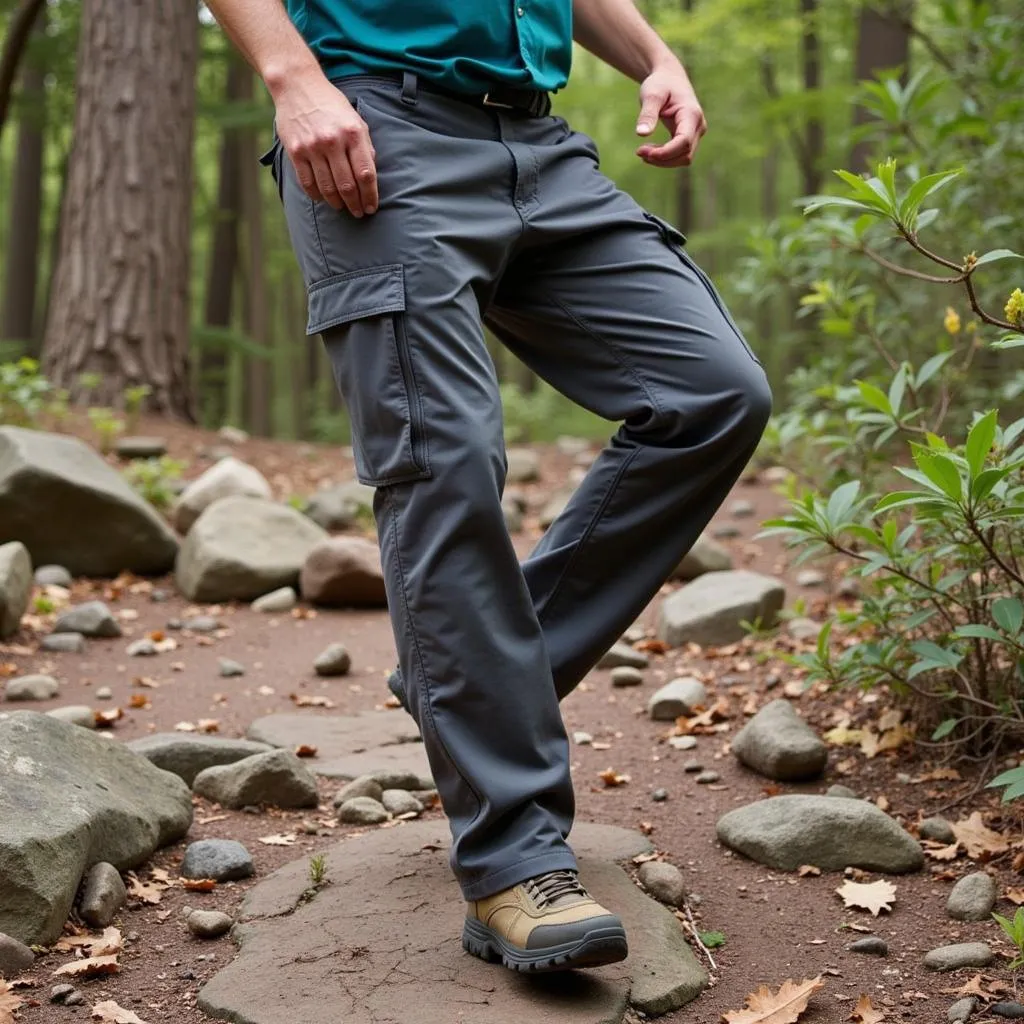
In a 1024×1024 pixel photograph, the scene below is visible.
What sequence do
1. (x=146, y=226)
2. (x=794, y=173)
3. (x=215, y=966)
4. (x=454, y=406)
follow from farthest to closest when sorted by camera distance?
(x=794, y=173) < (x=146, y=226) < (x=215, y=966) < (x=454, y=406)

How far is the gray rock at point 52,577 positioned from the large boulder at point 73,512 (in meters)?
0.07

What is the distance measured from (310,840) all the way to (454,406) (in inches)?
49.0

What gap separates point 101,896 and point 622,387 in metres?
1.35

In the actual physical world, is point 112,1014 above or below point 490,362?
below

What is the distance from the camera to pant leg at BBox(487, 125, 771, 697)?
2125mm

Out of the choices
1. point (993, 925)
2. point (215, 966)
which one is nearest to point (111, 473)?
point (215, 966)

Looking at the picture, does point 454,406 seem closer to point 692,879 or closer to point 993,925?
point 692,879

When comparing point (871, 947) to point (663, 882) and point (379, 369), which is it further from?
point (379, 369)

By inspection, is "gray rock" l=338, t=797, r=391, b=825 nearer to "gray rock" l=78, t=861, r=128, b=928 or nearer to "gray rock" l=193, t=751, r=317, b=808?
"gray rock" l=193, t=751, r=317, b=808

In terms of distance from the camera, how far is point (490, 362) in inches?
79.6

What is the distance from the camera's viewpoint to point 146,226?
7.52 metres

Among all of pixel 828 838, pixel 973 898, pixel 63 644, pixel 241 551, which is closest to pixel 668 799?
pixel 828 838

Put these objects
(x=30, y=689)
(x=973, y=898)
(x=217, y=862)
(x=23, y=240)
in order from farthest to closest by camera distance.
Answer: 1. (x=23, y=240)
2. (x=30, y=689)
3. (x=217, y=862)
4. (x=973, y=898)

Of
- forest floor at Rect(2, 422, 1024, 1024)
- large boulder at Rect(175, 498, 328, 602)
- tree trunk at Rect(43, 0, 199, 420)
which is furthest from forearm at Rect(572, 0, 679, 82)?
tree trunk at Rect(43, 0, 199, 420)
